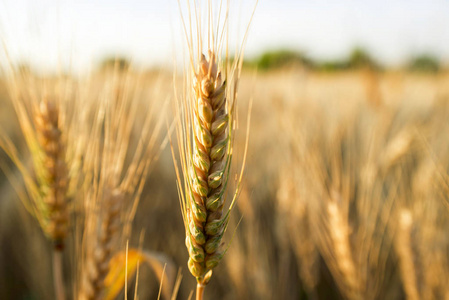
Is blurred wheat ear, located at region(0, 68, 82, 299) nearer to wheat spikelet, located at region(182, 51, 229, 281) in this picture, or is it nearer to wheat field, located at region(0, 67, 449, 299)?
wheat field, located at region(0, 67, 449, 299)

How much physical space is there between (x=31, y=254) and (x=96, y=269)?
1.23 metres

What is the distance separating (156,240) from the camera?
2059 millimetres

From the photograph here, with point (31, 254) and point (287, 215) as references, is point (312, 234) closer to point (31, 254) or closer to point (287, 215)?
point (287, 215)

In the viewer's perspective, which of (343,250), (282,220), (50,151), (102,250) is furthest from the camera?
(282,220)

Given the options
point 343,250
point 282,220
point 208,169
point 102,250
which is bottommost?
point 282,220

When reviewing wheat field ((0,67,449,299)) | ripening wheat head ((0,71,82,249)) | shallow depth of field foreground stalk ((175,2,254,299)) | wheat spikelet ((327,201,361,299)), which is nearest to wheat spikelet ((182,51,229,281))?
shallow depth of field foreground stalk ((175,2,254,299))

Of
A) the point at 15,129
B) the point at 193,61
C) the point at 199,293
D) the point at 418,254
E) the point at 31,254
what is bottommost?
the point at 31,254

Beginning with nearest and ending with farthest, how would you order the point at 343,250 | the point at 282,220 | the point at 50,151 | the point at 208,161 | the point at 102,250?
the point at 208,161, the point at 102,250, the point at 50,151, the point at 343,250, the point at 282,220

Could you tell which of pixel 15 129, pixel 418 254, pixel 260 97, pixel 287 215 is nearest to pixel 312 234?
pixel 287 215

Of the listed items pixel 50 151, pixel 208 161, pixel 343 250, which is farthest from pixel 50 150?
pixel 343 250

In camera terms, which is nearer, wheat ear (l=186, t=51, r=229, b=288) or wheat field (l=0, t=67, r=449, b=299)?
wheat ear (l=186, t=51, r=229, b=288)

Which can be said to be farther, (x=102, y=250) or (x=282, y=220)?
(x=282, y=220)

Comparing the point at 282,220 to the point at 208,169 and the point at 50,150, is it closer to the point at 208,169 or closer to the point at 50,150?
the point at 50,150

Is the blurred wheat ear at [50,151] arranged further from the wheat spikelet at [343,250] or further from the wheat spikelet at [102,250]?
the wheat spikelet at [343,250]
